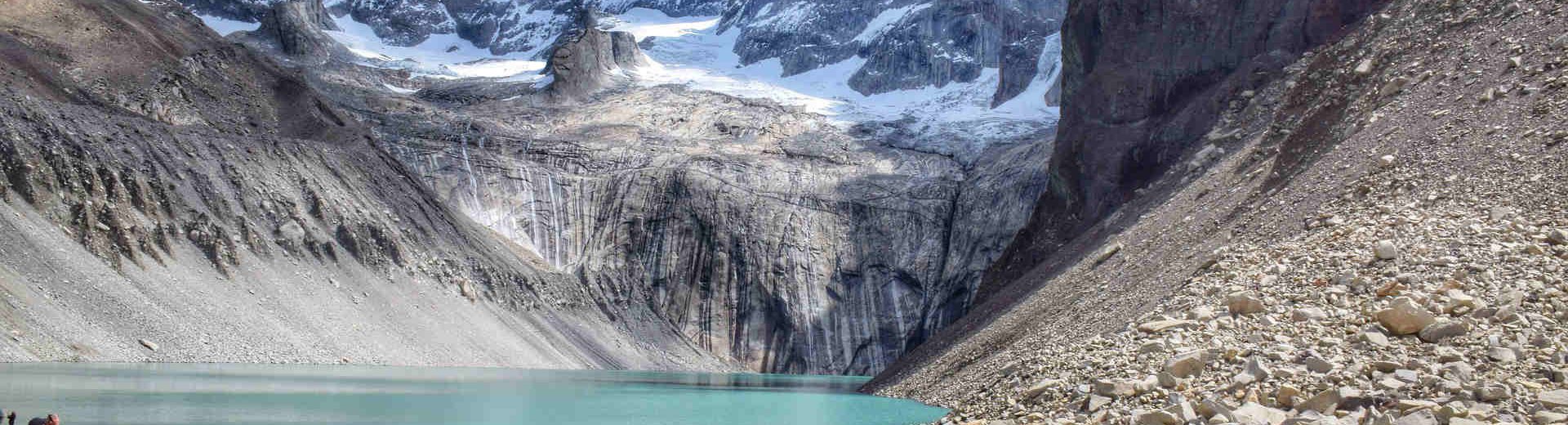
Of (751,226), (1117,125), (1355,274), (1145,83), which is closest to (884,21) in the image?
(751,226)

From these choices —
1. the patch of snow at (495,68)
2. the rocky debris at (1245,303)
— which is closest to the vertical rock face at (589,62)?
the patch of snow at (495,68)

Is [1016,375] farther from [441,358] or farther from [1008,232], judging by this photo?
[1008,232]

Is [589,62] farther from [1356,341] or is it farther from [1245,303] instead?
[1356,341]

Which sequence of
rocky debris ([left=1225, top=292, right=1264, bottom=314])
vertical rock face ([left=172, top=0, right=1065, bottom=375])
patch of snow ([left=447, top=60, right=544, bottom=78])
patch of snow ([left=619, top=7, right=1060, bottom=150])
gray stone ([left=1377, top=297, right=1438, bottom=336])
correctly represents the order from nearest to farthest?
gray stone ([left=1377, top=297, right=1438, bottom=336]), rocky debris ([left=1225, top=292, right=1264, bottom=314]), vertical rock face ([left=172, top=0, right=1065, bottom=375]), patch of snow ([left=619, top=7, right=1060, bottom=150]), patch of snow ([left=447, top=60, right=544, bottom=78])

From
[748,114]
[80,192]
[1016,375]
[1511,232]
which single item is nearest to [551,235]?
[748,114]

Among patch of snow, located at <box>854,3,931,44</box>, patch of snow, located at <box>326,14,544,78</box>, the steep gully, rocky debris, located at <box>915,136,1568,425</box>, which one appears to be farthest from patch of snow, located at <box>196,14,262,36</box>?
rocky debris, located at <box>915,136,1568,425</box>

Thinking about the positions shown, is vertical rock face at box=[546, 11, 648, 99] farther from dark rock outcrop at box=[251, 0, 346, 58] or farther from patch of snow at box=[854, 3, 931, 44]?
patch of snow at box=[854, 3, 931, 44]
